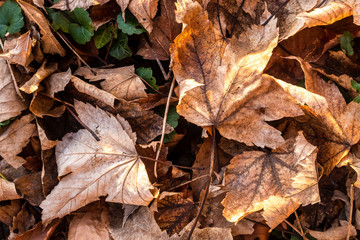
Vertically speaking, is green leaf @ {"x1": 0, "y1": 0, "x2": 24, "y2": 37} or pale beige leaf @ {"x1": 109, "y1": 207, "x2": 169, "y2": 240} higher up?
green leaf @ {"x1": 0, "y1": 0, "x2": 24, "y2": 37}

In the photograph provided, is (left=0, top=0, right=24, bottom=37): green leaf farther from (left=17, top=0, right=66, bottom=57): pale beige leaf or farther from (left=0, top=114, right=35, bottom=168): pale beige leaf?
(left=0, top=114, right=35, bottom=168): pale beige leaf

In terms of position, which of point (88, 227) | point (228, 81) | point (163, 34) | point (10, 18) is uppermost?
point (10, 18)

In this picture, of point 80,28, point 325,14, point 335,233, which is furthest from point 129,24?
point 335,233

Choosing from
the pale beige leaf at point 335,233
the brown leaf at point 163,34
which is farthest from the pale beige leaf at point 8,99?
the pale beige leaf at point 335,233

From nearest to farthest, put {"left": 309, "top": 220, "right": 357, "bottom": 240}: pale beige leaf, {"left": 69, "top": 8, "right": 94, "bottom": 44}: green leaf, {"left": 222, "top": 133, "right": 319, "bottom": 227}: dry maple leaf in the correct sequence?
{"left": 222, "top": 133, "right": 319, "bottom": 227}: dry maple leaf
{"left": 309, "top": 220, "right": 357, "bottom": 240}: pale beige leaf
{"left": 69, "top": 8, "right": 94, "bottom": 44}: green leaf

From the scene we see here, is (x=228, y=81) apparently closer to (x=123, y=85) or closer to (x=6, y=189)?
(x=123, y=85)

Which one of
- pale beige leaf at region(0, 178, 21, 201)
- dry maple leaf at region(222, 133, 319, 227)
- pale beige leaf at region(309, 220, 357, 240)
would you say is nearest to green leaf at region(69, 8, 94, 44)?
pale beige leaf at region(0, 178, 21, 201)

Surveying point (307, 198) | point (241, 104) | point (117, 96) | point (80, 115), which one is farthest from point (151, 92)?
point (307, 198)
